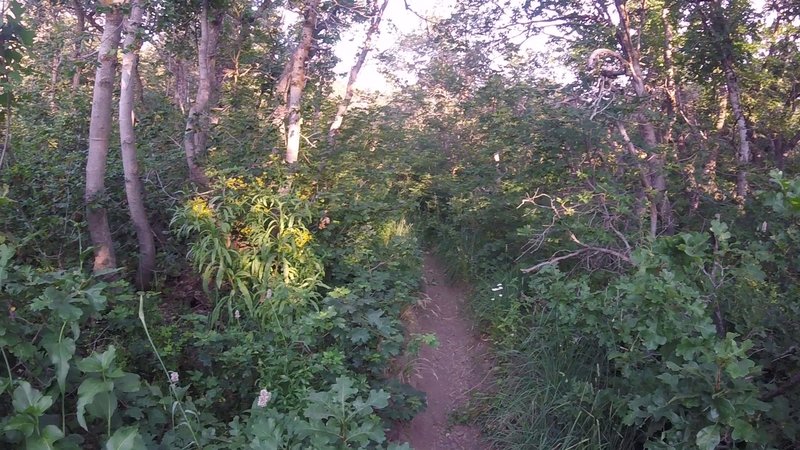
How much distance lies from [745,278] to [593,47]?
4.88 m

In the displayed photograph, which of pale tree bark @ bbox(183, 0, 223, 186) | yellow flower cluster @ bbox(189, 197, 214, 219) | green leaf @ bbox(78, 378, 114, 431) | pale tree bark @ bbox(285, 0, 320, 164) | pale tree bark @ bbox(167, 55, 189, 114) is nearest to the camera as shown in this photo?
green leaf @ bbox(78, 378, 114, 431)

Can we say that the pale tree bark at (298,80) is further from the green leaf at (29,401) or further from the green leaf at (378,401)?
the green leaf at (29,401)

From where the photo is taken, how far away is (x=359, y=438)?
2.62 metres

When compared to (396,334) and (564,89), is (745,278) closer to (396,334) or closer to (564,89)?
(396,334)

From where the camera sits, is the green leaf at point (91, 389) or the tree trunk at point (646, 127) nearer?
the green leaf at point (91, 389)

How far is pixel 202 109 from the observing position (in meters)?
6.48

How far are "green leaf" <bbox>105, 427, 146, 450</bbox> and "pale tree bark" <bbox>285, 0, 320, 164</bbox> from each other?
4497mm

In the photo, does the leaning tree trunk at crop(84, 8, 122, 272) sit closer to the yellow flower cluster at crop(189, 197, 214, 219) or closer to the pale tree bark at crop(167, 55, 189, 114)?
the yellow flower cluster at crop(189, 197, 214, 219)

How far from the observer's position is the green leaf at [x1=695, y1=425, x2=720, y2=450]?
2684 mm

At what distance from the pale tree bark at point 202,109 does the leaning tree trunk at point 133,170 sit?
0.74 meters

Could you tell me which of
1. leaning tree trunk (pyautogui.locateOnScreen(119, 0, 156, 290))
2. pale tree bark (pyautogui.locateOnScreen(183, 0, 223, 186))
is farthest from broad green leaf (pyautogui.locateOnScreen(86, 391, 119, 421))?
pale tree bark (pyautogui.locateOnScreen(183, 0, 223, 186))

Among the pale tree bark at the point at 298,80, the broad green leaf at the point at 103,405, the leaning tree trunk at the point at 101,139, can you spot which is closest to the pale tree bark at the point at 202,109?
the pale tree bark at the point at 298,80

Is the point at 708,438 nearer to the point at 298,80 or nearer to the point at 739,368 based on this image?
the point at 739,368

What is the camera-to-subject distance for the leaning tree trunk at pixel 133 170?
217 inches
